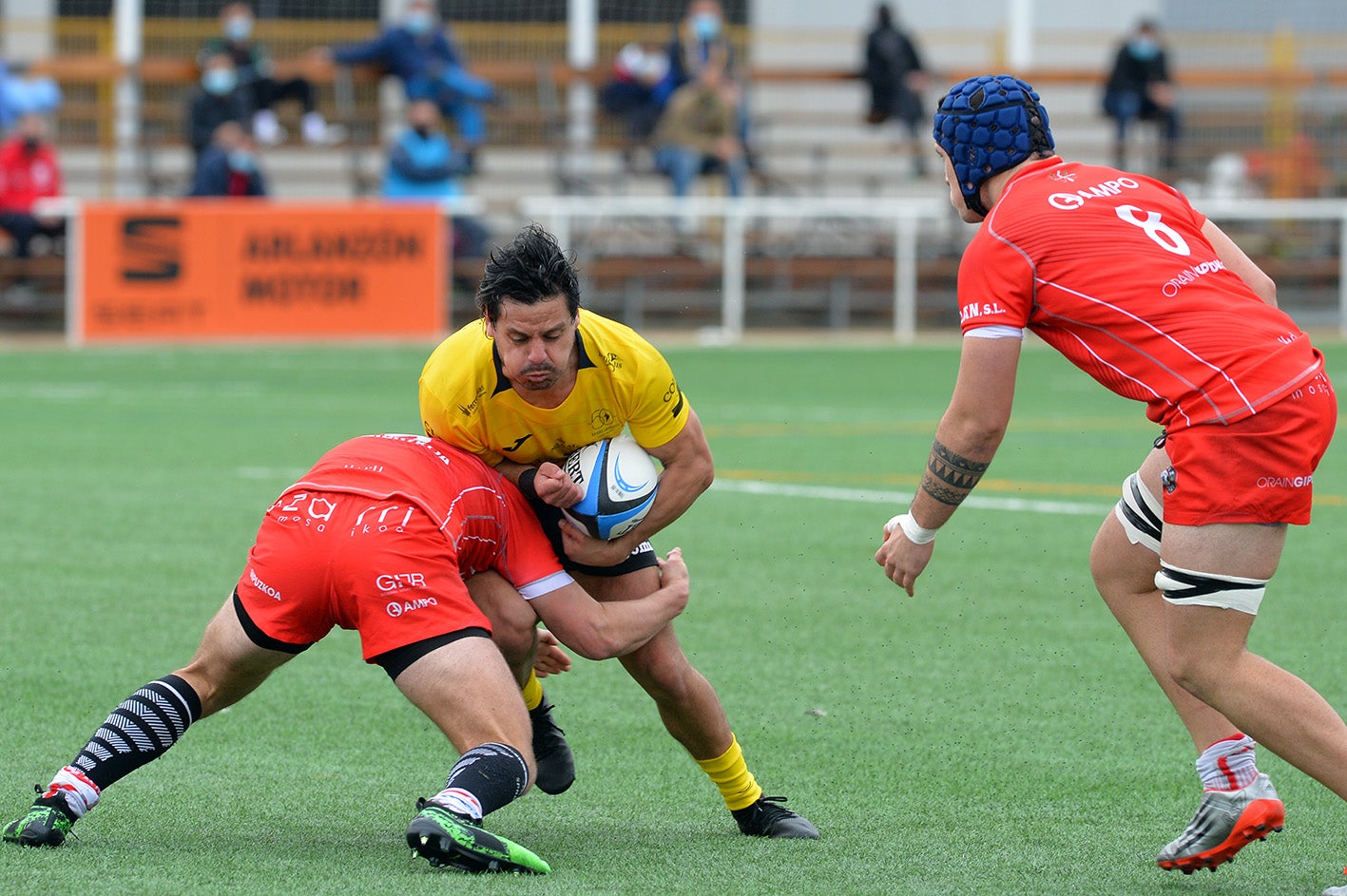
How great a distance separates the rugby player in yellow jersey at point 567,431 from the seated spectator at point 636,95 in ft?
62.5

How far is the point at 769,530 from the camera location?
9680mm

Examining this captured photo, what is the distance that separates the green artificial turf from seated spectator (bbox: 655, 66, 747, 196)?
10824 millimetres

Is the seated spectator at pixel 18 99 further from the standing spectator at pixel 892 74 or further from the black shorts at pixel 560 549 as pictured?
the black shorts at pixel 560 549

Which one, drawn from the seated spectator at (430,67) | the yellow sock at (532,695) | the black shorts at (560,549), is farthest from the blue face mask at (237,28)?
the black shorts at (560,549)

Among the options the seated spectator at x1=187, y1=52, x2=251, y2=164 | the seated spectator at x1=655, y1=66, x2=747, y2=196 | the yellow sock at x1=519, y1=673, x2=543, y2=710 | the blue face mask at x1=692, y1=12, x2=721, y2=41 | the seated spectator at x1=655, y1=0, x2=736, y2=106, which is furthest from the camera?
the blue face mask at x1=692, y1=12, x2=721, y2=41

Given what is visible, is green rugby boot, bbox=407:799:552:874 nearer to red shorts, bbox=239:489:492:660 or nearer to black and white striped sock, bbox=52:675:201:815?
red shorts, bbox=239:489:492:660

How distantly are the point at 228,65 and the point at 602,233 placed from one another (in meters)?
4.70

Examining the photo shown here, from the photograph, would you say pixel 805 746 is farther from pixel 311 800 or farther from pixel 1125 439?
pixel 1125 439

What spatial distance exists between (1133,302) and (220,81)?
767 inches

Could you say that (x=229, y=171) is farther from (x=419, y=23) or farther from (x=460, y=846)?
(x=460, y=846)

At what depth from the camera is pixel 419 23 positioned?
23281 millimetres

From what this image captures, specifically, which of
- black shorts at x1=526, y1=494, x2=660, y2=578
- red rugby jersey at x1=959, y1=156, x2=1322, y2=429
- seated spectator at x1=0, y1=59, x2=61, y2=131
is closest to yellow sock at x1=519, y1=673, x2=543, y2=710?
black shorts at x1=526, y1=494, x2=660, y2=578

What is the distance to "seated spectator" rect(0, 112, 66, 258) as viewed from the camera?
2088 cm

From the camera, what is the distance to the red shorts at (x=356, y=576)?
4469 mm
